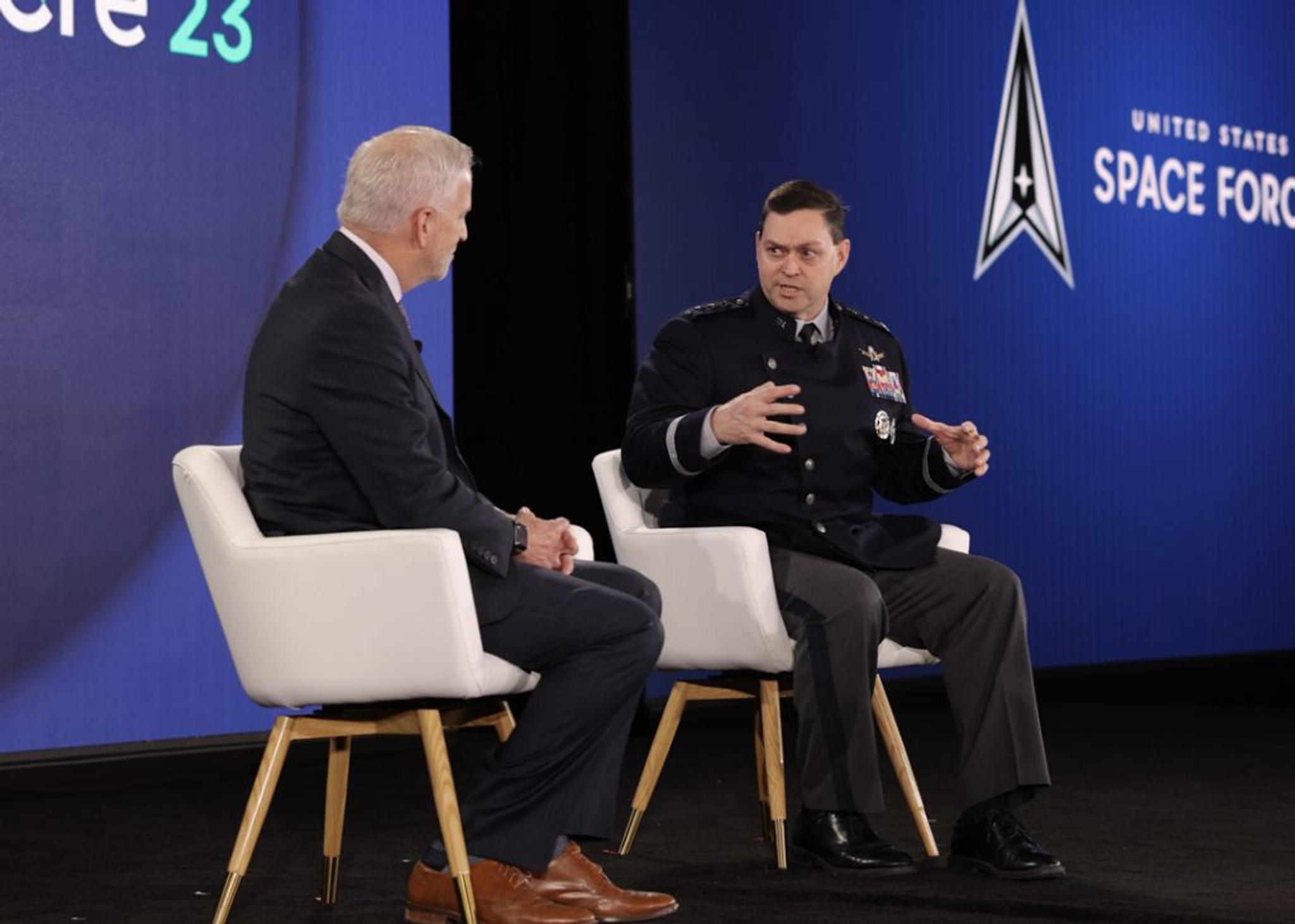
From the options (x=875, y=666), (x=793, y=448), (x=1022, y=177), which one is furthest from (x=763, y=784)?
(x=1022, y=177)

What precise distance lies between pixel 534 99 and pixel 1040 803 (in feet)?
8.92

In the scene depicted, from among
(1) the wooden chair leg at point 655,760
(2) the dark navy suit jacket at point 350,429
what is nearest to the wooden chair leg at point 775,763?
(1) the wooden chair leg at point 655,760

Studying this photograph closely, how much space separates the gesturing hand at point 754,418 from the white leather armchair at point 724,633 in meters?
0.19

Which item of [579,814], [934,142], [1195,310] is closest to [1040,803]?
[579,814]

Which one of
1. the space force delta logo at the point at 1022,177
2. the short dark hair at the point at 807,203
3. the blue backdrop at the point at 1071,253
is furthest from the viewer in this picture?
the space force delta logo at the point at 1022,177

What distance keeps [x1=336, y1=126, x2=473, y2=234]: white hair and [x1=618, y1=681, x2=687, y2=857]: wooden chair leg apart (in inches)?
43.1

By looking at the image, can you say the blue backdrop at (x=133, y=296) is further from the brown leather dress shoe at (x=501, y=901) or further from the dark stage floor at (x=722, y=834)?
the brown leather dress shoe at (x=501, y=901)

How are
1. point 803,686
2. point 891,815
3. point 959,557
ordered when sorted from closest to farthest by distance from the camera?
point 803,686 < point 959,557 < point 891,815

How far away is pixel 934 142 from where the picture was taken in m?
6.54

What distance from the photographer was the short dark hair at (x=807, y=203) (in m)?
3.51

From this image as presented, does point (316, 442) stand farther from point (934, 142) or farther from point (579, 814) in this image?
point (934, 142)

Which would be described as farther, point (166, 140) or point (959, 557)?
point (166, 140)

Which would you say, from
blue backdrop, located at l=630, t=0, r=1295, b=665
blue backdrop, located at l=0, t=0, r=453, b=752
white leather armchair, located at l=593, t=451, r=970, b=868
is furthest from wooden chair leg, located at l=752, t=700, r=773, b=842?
blue backdrop, located at l=630, t=0, r=1295, b=665

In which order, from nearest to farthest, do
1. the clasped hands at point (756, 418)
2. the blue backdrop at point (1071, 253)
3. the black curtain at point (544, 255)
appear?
the clasped hands at point (756, 418) → the black curtain at point (544, 255) → the blue backdrop at point (1071, 253)
